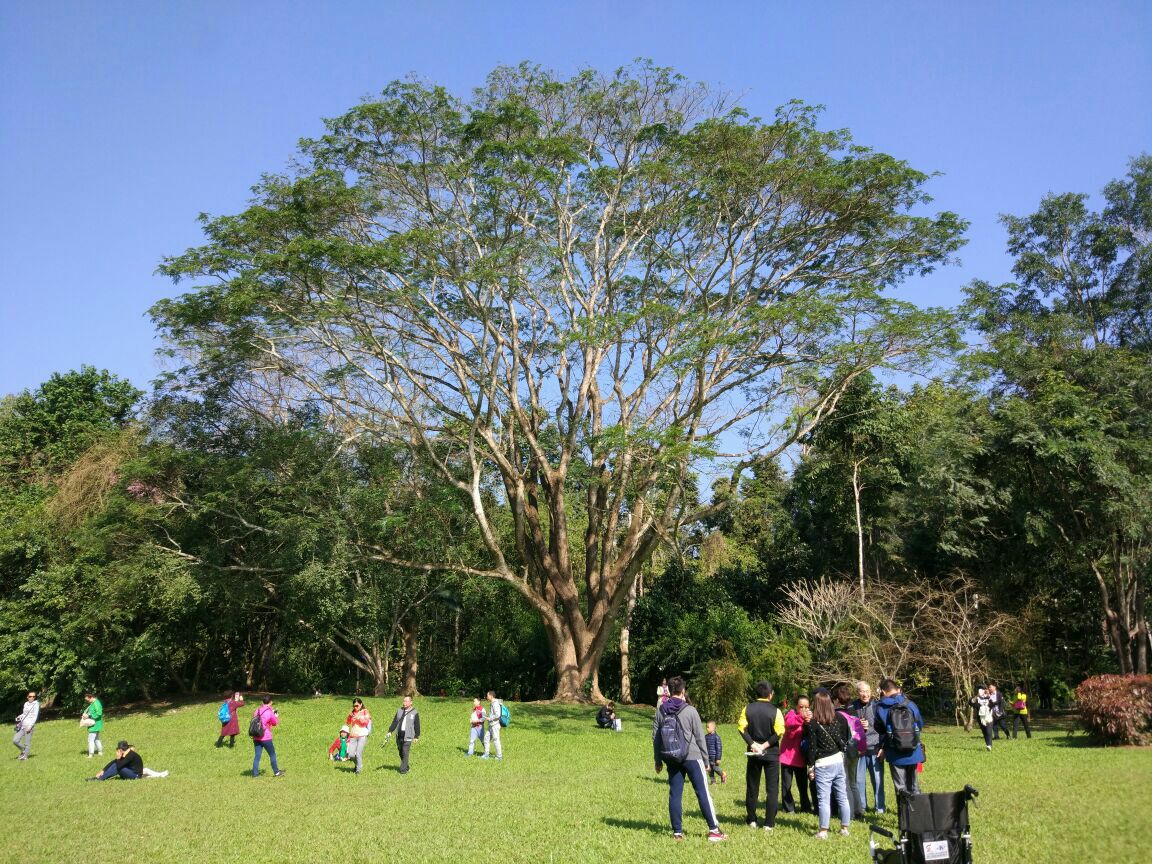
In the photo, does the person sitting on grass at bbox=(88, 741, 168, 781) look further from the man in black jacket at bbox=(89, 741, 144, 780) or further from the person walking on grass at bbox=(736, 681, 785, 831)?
the person walking on grass at bbox=(736, 681, 785, 831)

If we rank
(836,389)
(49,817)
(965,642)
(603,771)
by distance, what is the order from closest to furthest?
(49,817) → (603,771) → (965,642) → (836,389)

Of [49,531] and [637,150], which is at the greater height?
[637,150]

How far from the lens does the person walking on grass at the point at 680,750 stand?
6969 millimetres

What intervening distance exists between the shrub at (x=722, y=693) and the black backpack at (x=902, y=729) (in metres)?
13.1

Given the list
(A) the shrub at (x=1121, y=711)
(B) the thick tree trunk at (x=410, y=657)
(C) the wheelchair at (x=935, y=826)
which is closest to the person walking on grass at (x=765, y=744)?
(C) the wheelchair at (x=935, y=826)

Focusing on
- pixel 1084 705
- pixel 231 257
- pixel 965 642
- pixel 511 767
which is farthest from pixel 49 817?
pixel 965 642

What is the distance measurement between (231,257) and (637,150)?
33.4 feet

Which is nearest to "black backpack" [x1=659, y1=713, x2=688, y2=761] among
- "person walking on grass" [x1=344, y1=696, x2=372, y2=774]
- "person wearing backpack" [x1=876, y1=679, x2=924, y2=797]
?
"person wearing backpack" [x1=876, y1=679, x2=924, y2=797]

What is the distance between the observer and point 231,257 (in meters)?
19.3

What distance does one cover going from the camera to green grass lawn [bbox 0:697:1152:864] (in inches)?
264

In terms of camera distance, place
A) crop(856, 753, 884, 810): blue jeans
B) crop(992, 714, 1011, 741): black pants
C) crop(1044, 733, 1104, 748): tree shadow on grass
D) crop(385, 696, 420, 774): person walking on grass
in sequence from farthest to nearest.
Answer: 1. crop(992, 714, 1011, 741): black pants
2. crop(1044, 733, 1104, 748): tree shadow on grass
3. crop(385, 696, 420, 774): person walking on grass
4. crop(856, 753, 884, 810): blue jeans

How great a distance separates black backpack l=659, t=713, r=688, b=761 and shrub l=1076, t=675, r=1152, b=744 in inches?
420

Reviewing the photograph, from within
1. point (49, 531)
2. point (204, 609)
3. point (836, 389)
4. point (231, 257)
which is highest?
point (231, 257)

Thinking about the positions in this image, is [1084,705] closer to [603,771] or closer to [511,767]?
[603,771]
